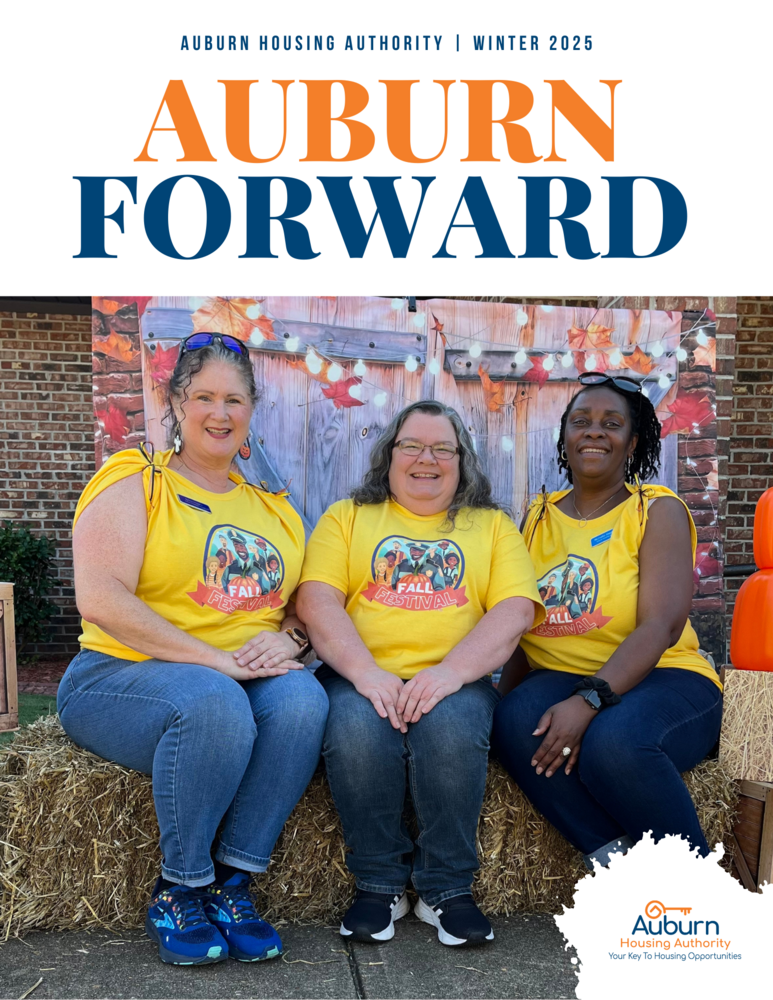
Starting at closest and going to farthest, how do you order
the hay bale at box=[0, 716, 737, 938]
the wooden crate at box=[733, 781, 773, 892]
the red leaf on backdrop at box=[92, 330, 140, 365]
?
the hay bale at box=[0, 716, 737, 938], the wooden crate at box=[733, 781, 773, 892], the red leaf on backdrop at box=[92, 330, 140, 365]

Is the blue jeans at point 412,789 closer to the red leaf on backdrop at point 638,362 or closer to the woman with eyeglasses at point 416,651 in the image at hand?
the woman with eyeglasses at point 416,651

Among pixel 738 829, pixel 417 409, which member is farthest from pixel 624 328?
Result: pixel 738 829

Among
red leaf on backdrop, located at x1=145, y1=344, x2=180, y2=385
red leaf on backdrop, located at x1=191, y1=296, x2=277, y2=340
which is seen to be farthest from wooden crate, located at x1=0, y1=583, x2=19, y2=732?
red leaf on backdrop, located at x1=191, y1=296, x2=277, y2=340

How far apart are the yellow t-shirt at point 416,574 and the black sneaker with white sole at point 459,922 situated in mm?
565

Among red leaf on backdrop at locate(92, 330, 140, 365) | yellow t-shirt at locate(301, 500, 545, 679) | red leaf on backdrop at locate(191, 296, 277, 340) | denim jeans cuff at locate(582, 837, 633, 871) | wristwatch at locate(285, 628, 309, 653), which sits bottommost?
denim jeans cuff at locate(582, 837, 633, 871)

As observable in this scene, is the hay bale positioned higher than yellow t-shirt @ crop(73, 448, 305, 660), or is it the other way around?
yellow t-shirt @ crop(73, 448, 305, 660)

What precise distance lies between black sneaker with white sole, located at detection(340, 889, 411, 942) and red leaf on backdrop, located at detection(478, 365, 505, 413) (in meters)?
1.83

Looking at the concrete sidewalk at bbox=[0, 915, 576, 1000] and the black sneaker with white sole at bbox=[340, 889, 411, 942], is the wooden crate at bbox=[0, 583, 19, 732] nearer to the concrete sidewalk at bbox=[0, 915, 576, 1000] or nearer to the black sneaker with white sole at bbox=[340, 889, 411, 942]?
the concrete sidewalk at bbox=[0, 915, 576, 1000]

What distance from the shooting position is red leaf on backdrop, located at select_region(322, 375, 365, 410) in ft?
10.8

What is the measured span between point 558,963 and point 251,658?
104 centimetres

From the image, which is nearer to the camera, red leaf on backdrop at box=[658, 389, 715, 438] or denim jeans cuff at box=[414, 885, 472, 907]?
denim jeans cuff at box=[414, 885, 472, 907]

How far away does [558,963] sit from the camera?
2.10 metres

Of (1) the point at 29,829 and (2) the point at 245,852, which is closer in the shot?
(2) the point at 245,852

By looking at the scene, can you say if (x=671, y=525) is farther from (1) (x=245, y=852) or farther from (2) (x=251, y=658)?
(1) (x=245, y=852)
